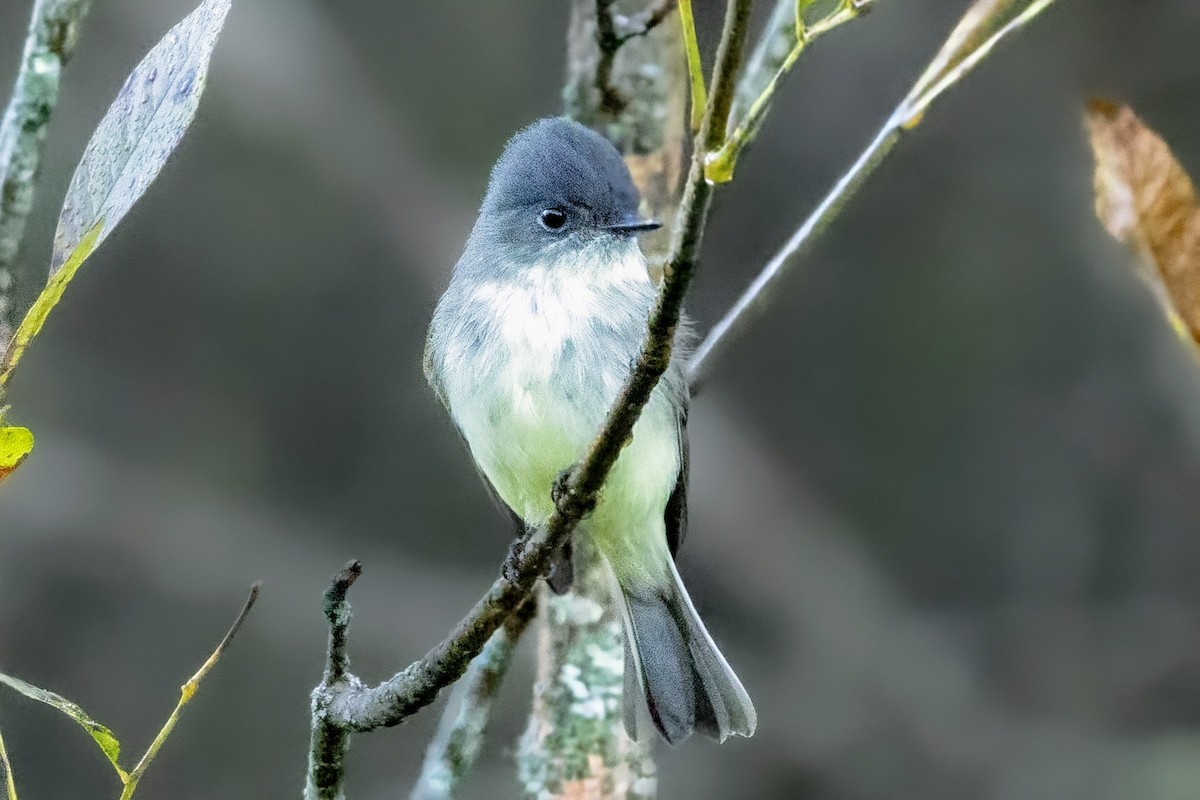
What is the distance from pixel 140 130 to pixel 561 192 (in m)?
0.96

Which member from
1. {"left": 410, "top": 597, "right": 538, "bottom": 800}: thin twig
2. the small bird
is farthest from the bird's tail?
{"left": 410, "top": 597, "right": 538, "bottom": 800}: thin twig

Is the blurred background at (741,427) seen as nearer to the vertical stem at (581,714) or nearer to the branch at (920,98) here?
the vertical stem at (581,714)

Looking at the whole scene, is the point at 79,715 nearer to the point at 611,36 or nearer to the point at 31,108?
the point at 31,108

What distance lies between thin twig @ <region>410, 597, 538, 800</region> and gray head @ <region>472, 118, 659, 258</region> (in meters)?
0.43

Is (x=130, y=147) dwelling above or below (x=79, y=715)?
above

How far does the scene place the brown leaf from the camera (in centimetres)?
61

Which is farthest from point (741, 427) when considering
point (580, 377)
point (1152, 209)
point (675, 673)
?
point (1152, 209)

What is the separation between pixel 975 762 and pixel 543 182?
4.72 feet

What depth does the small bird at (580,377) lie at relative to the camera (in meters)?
1.44

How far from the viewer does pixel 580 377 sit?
1.43 meters

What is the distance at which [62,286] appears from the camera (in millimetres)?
582

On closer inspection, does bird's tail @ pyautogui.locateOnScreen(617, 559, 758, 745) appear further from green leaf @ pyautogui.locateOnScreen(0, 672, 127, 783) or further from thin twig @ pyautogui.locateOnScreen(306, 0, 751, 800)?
green leaf @ pyautogui.locateOnScreen(0, 672, 127, 783)

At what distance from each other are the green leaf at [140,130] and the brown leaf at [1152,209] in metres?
0.42

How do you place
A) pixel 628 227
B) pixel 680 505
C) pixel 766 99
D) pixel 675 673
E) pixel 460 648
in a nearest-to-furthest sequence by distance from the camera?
1. pixel 766 99
2. pixel 460 648
3. pixel 628 227
4. pixel 675 673
5. pixel 680 505
